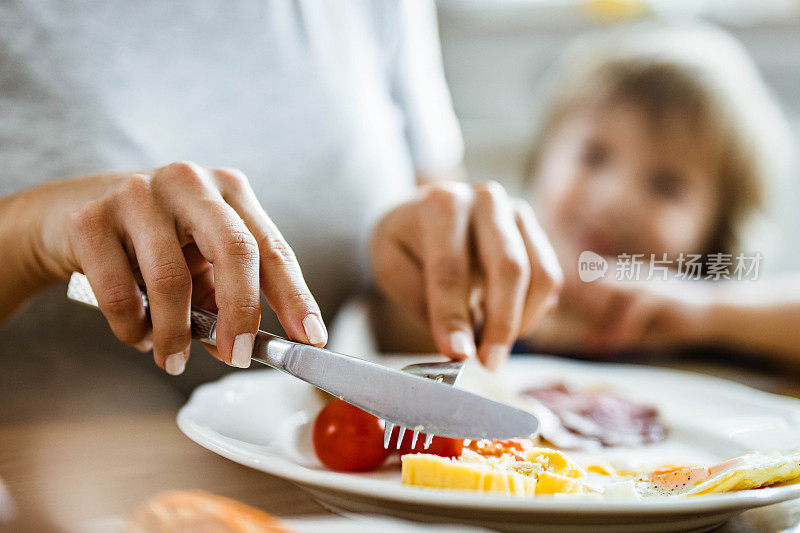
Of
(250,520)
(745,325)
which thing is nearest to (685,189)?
(745,325)

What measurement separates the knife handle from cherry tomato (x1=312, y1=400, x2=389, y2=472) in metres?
0.04

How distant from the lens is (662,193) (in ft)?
2.66

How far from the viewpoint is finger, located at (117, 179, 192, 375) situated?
0.21 meters

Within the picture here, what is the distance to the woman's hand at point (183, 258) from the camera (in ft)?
0.68

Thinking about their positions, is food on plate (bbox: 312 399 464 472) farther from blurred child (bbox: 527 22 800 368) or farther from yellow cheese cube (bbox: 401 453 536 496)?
blurred child (bbox: 527 22 800 368)

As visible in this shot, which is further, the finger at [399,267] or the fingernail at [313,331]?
the finger at [399,267]

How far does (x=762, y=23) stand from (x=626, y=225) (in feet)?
1.92

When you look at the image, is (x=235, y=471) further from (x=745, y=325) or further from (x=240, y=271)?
(x=745, y=325)

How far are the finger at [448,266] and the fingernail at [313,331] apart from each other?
8cm

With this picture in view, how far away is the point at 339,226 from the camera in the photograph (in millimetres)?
444

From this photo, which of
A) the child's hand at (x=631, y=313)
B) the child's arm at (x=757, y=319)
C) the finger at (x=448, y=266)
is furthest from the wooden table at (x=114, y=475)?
the child's arm at (x=757, y=319)

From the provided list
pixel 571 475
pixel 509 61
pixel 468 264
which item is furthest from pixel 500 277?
pixel 509 61

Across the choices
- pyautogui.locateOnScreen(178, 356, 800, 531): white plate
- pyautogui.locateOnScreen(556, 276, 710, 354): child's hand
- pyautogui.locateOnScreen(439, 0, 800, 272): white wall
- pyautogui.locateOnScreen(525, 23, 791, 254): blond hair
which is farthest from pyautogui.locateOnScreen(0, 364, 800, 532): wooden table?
pyautogui.locateOnScreen(439, 0, 800, 272): white wall

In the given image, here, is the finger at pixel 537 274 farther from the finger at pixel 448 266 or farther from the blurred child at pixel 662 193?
the blurred child at pixel 662 193
